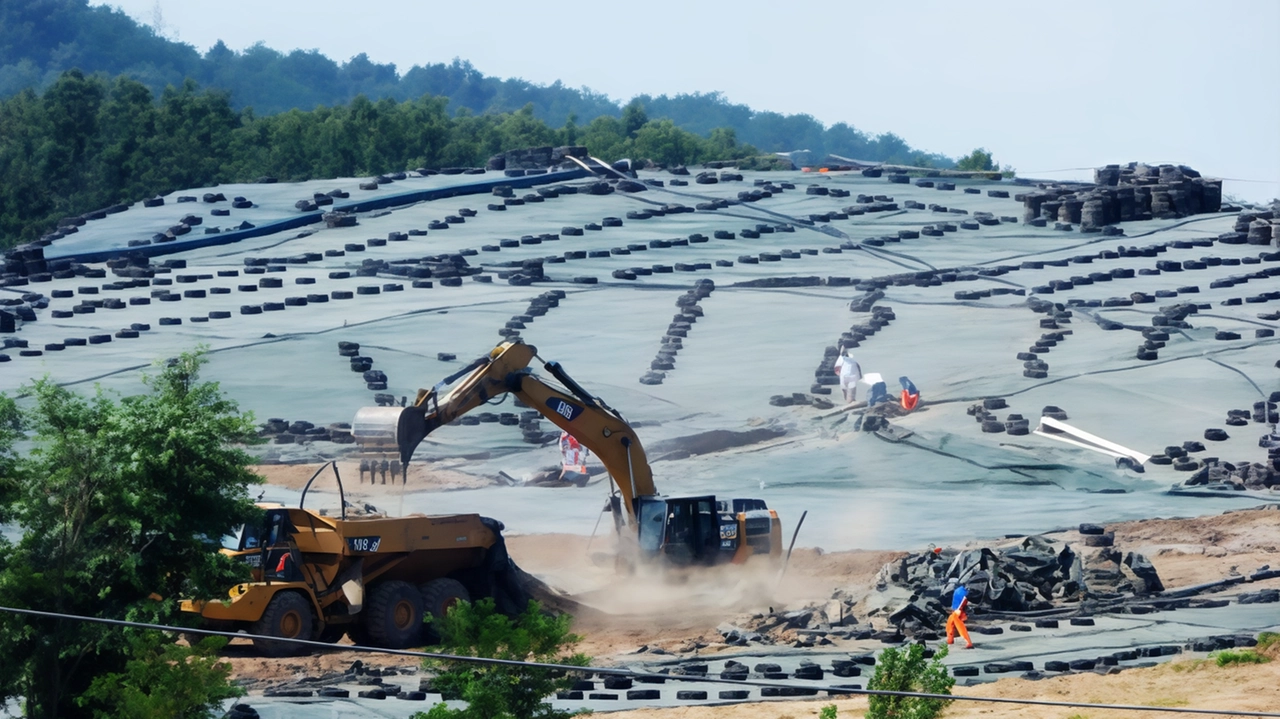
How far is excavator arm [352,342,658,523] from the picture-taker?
77.2ft

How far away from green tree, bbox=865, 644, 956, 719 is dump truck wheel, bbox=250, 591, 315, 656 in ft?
28.6

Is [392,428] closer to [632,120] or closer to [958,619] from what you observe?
[958,619]

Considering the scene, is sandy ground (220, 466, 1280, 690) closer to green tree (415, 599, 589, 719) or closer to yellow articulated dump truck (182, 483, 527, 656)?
yellow articulated dump truck (182, 483, 527, 656)

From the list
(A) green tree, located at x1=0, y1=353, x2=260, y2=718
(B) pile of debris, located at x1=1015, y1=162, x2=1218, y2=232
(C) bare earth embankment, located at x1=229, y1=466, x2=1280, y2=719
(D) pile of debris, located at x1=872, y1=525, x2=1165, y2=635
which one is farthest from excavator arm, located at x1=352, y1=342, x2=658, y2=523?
(B) pile of debris, located at x1=1015, y1=162, x2=1218, y2=232

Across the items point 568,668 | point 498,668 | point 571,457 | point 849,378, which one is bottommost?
point 571,457

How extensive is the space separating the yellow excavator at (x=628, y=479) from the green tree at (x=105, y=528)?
276 inches

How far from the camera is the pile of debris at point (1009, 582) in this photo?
24.7m

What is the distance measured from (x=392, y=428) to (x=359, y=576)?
A: 2096 millimetres

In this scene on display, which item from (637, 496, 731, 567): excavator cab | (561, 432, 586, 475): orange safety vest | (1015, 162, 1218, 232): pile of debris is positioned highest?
(1015, 162, 1218, 232): pile of debris

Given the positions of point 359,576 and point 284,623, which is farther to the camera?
point 359,576

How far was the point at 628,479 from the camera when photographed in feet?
86.0

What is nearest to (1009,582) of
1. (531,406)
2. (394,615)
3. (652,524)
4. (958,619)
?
(958,619)

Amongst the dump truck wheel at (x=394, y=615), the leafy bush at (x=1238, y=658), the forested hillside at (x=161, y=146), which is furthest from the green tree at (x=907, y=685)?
the forested hillside at (x=161, y=146)

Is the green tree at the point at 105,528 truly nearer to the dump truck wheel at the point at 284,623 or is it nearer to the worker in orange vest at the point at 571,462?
the dump truck wheel at the point at 284,623
